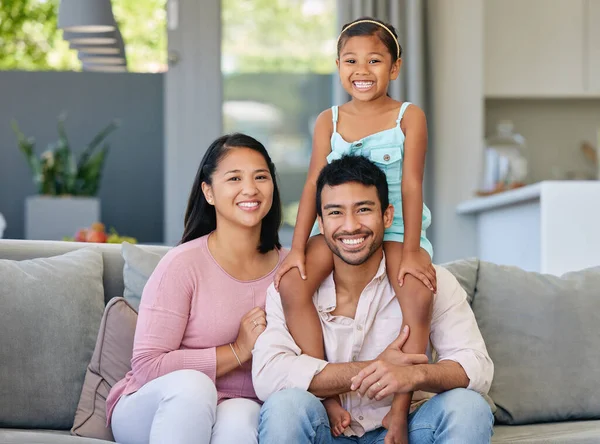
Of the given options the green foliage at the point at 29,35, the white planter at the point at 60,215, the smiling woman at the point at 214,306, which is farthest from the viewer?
the green foliage at the point at 29,35

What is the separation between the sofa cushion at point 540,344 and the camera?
2.48m

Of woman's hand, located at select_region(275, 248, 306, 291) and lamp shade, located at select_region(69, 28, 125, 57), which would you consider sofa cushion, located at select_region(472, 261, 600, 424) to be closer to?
woman's hand, located at select_region(275, 248, 306, 291)

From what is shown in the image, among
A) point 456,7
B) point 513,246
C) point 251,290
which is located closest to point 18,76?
point 456,7

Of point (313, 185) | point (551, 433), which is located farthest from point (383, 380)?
point (551, 433)

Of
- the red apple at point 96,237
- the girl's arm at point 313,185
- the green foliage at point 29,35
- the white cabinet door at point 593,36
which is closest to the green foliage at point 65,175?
the red apple at point 96,237

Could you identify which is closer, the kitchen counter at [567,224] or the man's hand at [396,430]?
the man's hand at [396,430]

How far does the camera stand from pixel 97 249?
263 cm

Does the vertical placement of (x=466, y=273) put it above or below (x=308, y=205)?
below

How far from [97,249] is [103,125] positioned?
4.99 m

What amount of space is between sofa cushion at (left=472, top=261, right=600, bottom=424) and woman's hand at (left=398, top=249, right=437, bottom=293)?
49 centimetres

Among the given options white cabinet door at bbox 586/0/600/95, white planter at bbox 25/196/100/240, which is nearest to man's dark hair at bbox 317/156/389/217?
white cabinet door at bbox 586/0/600/95

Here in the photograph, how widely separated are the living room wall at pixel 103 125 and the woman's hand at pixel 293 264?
5.31 meters

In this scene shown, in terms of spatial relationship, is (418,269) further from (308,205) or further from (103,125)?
(103,125)

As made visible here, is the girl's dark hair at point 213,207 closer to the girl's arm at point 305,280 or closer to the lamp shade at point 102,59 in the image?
the girl's arm at point 305,280
